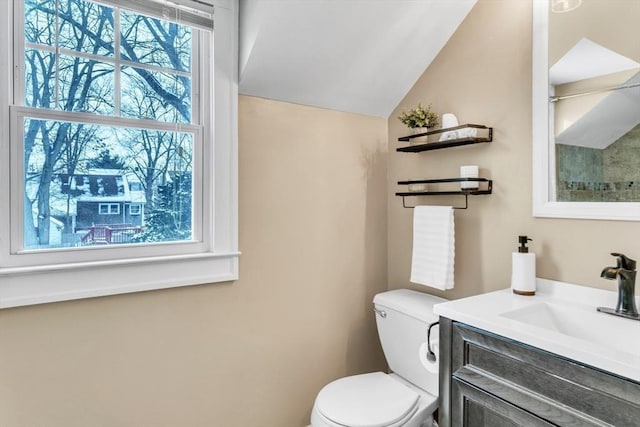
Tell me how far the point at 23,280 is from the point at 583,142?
6.68 feet

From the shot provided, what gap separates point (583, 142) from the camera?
4.47 ft

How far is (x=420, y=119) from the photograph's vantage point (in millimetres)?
1829

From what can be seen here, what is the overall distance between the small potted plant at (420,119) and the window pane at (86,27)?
1333mm

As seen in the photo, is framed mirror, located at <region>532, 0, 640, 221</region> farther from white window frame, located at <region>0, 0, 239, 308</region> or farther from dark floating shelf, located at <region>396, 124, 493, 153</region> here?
white window frame, located at <region>0, 0, 239, 308</region>

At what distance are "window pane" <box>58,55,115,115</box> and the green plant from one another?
132 centimetres

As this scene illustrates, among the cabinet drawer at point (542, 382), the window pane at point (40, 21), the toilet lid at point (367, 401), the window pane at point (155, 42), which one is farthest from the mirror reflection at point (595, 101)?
the window pane at point (40, 21)

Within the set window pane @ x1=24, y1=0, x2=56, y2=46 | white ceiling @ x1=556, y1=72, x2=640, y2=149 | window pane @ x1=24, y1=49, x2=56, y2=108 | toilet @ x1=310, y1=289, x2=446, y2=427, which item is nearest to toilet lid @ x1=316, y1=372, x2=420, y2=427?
toilet @ x1=310, y1=289, x2=446, y2=427

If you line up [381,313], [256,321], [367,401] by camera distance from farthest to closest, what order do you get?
1. [381,313]
2. [256,321]
3. [367,401]

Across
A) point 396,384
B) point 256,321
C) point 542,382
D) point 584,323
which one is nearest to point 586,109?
point 584,323

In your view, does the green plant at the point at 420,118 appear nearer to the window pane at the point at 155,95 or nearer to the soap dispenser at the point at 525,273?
the soap dispenser at the point at 525,273

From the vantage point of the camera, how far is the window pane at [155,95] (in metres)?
1.50

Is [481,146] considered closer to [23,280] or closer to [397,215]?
[397,215]

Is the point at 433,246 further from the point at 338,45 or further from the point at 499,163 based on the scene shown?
the point at 338,45

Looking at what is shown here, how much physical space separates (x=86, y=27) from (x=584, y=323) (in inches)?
81.3
